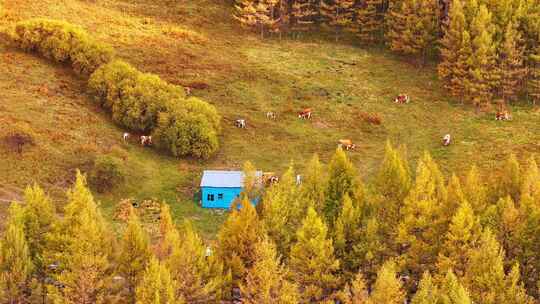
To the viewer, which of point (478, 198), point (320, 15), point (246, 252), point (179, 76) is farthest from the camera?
point (320, 15)

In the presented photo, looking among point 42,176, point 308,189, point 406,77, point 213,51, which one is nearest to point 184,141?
point 42,176

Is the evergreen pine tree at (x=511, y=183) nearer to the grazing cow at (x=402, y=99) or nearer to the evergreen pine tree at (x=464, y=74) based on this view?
the evergreen pine tree at (x=464, y=74)

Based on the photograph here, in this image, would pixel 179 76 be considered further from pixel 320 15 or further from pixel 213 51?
pixel 320 15

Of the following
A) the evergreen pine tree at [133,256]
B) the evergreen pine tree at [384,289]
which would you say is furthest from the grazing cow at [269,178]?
the evergreen pine tree at [384,289]

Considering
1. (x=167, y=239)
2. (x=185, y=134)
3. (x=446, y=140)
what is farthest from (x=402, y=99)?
(x=167, y=239)

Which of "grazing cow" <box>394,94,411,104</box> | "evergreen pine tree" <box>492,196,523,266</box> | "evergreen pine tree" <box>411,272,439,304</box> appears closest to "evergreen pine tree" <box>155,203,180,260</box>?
"evergreen pine tree" <box>411,272,439,304</box>

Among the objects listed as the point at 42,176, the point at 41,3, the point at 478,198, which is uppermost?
the point at 41,3

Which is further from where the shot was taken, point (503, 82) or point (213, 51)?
point (213, 51)

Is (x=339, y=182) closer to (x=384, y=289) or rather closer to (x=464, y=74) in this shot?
(x=384, y=289)
